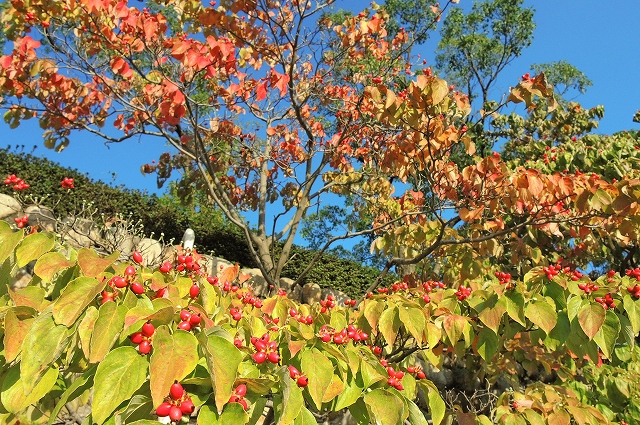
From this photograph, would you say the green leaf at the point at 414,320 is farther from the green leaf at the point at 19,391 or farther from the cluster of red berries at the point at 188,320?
the green leaf at the point at 19,391

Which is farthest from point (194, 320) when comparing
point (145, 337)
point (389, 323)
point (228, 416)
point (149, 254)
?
point (149, 254)

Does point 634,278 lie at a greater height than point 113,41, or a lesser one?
lesser

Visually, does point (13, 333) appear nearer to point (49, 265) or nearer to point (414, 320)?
point (49, 265)

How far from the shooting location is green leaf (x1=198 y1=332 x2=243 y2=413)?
3.12ft

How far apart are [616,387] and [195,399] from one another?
372 cm

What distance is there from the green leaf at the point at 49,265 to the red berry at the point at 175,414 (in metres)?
0.63

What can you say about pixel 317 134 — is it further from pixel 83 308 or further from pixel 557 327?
pixel 83 308

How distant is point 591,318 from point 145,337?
5.68ft

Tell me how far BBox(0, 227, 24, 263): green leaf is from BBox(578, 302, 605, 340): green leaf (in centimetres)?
212

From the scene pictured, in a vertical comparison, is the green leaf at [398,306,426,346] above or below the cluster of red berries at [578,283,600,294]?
below

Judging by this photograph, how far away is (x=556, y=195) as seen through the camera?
3529 millimetres

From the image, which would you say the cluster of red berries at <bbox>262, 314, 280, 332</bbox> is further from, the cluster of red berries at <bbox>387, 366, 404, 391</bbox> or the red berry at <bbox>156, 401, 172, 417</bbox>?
the red berry at <bbox>156, 401, 172, 417</bbox>

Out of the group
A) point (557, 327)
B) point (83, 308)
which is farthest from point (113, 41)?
point (557, 327)

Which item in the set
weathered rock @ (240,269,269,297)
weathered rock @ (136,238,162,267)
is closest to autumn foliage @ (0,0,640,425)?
weathered rock @ (240,269,269,297)
